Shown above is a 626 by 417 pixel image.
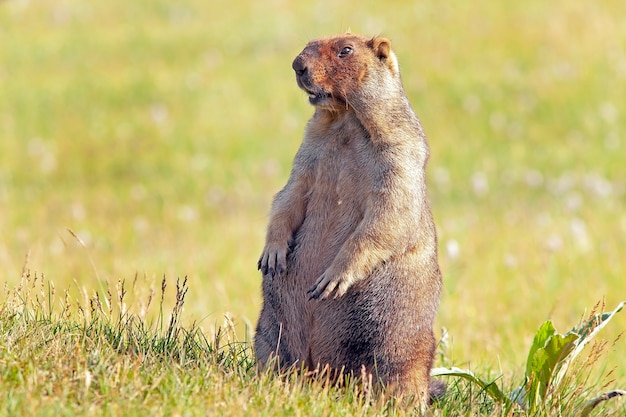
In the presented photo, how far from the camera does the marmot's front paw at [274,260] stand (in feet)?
15.5

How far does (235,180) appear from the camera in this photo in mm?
12156

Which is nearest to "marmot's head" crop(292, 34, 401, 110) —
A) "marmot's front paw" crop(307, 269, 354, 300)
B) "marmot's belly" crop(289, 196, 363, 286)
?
"marmot's belly" crop(289, 196, 363, 286)

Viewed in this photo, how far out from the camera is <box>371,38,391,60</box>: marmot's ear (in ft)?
16.2

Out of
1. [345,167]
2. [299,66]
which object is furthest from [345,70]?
[345,167]

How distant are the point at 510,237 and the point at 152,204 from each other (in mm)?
4328

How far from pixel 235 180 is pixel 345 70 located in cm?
746

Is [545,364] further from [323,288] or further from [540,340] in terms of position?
[323,288]

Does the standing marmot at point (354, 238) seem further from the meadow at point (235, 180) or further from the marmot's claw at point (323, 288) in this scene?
the meadow at point (235, 180)

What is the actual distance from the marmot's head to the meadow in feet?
3.96

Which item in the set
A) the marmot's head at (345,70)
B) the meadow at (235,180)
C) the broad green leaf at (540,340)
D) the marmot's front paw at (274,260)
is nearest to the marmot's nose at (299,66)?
the marmot's head at (345,70)

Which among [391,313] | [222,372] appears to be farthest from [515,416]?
[222,372]

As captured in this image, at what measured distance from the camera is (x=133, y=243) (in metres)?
9.80

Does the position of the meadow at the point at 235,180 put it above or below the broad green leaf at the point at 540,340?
above

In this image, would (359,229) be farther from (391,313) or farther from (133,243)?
(133,243)
